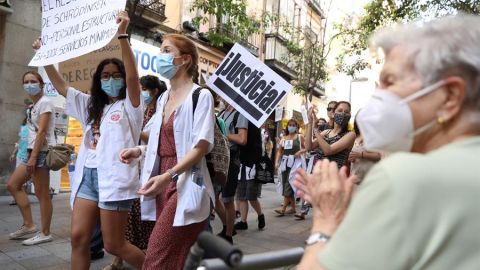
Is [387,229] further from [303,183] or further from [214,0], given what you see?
[214,0]

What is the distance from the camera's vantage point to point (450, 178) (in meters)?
0.92

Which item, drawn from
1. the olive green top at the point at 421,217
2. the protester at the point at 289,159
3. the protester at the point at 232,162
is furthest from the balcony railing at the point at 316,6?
the olive green top at the point at 421,217

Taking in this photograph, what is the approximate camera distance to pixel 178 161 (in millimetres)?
2629

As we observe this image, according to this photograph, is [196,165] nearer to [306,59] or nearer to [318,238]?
[318,238]

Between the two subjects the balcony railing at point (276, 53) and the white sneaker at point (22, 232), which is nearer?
the white sneaker at point (22, 232)

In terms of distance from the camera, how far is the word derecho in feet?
13.8

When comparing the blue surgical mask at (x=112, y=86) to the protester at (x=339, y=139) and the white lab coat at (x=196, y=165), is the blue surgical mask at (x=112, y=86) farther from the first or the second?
the protester at (x=339, y=139)

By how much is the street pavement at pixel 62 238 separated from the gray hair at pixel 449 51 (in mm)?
3752

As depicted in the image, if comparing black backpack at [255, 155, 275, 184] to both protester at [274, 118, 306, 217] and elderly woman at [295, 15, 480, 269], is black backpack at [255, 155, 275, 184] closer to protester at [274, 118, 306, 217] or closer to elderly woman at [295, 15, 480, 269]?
protester at [274, 118, 306, 217]

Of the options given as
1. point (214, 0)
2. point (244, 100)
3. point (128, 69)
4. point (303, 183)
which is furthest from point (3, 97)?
point (303, 183)

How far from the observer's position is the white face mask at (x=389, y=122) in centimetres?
110

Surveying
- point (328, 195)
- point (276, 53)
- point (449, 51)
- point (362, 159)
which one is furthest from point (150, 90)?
point (276, 53)

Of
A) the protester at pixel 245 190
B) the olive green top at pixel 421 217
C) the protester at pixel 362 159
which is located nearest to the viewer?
the olive green top at pixel 421 217

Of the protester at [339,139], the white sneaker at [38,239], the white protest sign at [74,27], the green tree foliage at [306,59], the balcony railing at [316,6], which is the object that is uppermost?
the balcony railing at [316,6]
